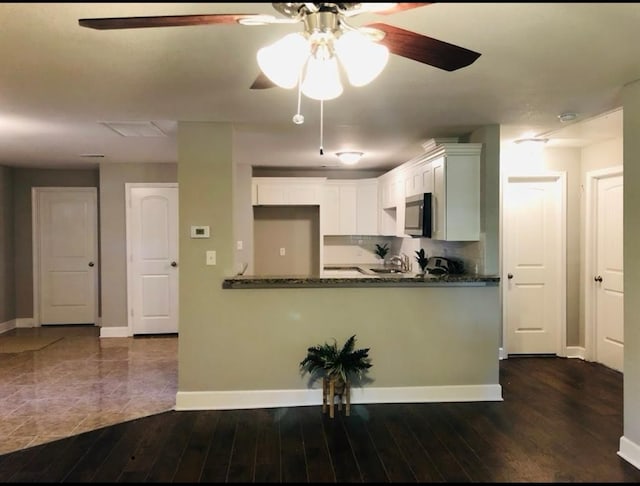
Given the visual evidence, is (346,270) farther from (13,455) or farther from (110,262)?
(13,455)

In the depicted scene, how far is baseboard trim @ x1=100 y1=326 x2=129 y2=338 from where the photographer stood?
236 inches

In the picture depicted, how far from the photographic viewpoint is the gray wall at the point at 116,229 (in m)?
5.98

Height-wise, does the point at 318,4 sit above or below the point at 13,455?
above

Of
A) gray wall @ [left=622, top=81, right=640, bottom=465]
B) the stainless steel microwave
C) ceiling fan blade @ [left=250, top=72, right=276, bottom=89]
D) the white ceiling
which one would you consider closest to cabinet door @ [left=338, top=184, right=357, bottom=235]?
the stainless steel microwave

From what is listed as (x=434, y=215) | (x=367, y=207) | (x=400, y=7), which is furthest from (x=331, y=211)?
(x=400, y=7)


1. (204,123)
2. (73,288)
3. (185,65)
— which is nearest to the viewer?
(185,65)

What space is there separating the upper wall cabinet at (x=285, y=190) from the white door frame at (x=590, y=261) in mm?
3254

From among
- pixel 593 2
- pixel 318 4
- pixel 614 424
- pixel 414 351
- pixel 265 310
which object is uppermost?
pixel 593 2

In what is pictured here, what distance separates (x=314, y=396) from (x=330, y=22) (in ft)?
9.70

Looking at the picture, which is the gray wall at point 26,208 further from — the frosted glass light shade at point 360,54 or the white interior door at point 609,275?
the white interior door at point 609,275

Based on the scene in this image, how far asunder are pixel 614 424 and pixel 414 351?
1.53 meters

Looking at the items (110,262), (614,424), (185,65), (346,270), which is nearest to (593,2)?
(185,65)

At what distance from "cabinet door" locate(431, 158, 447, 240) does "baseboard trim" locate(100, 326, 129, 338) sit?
175 inches

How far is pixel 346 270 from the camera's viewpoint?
6309mm
